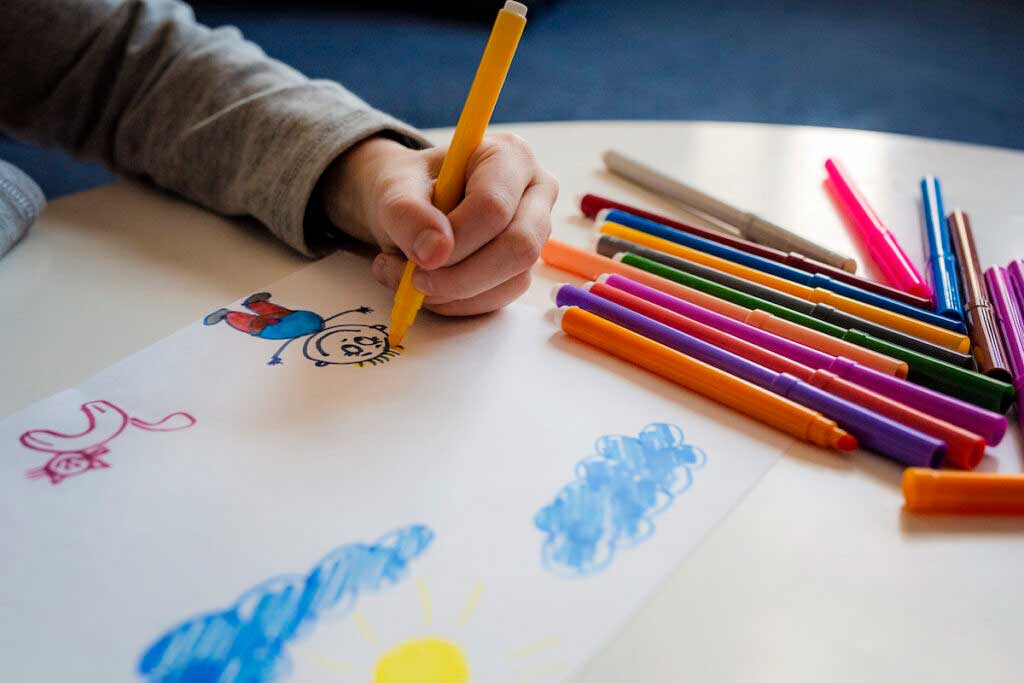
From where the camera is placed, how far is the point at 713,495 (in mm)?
343

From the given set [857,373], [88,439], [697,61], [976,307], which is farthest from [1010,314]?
[697,61]

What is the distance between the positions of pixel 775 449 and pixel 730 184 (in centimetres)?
29

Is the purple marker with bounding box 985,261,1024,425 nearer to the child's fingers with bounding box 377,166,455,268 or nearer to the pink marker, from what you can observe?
the pink marker

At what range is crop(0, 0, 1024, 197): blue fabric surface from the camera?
5.52 feet

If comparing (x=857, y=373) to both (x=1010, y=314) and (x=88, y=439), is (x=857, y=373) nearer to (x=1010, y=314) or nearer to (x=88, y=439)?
(x=1010, y=314)

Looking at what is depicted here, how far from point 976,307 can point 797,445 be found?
0.53 feet

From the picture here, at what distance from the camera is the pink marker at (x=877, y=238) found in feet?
1.62

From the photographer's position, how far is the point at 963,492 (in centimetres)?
34

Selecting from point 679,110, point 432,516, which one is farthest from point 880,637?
point 679,110

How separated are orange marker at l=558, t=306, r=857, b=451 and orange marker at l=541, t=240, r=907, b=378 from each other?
0.16ft

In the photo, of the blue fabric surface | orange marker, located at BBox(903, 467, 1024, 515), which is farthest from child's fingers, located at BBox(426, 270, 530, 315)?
the blue fabric surface

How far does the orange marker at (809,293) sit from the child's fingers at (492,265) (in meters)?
0.09

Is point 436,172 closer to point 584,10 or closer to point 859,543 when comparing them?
point 859,543

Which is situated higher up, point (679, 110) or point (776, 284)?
point (776, 284)
